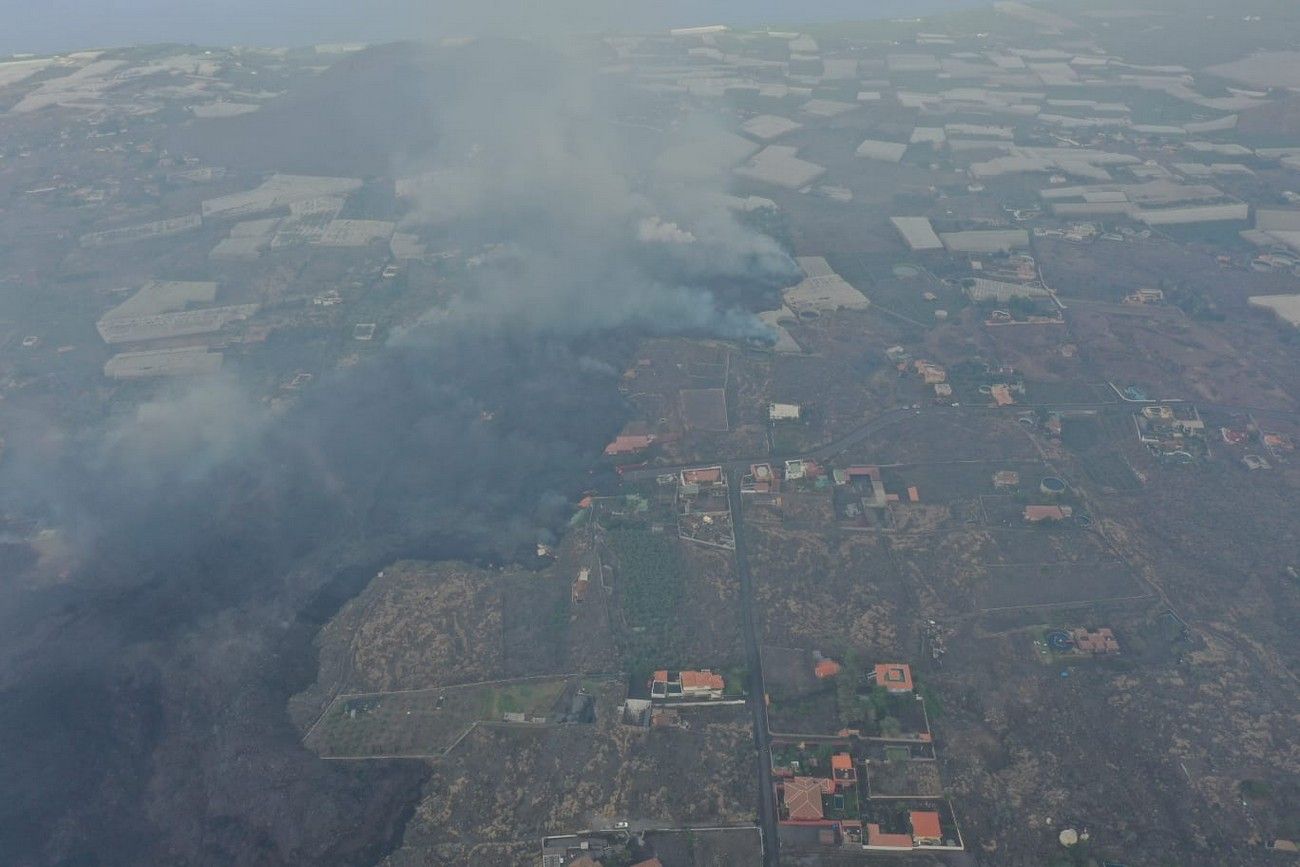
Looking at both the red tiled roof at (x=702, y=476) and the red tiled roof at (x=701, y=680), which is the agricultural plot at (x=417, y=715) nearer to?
the red tiled roof at (x=701, y=680)

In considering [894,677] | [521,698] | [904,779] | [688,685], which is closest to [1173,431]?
[894,677]

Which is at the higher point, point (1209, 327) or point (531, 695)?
point (1209, 327)

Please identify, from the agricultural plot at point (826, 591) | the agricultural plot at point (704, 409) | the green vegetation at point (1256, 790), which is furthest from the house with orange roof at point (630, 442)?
the green vegetation at point (1256, 790)

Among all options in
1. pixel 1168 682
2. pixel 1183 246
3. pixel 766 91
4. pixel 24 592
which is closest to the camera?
pixel 1168 682

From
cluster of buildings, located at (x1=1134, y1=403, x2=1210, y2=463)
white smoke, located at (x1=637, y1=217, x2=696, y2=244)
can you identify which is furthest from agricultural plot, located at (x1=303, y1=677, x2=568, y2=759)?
white smoke, located at (x1=637, y1=217, x2=696, y2=244)

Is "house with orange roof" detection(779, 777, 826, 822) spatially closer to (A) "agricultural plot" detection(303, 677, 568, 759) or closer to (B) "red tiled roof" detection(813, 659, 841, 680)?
(B) "red tiled roof" detection(813, 659, 841, 680)

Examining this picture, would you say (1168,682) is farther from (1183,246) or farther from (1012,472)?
(1183,246)

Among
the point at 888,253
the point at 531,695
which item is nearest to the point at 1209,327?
the point at 888,253
